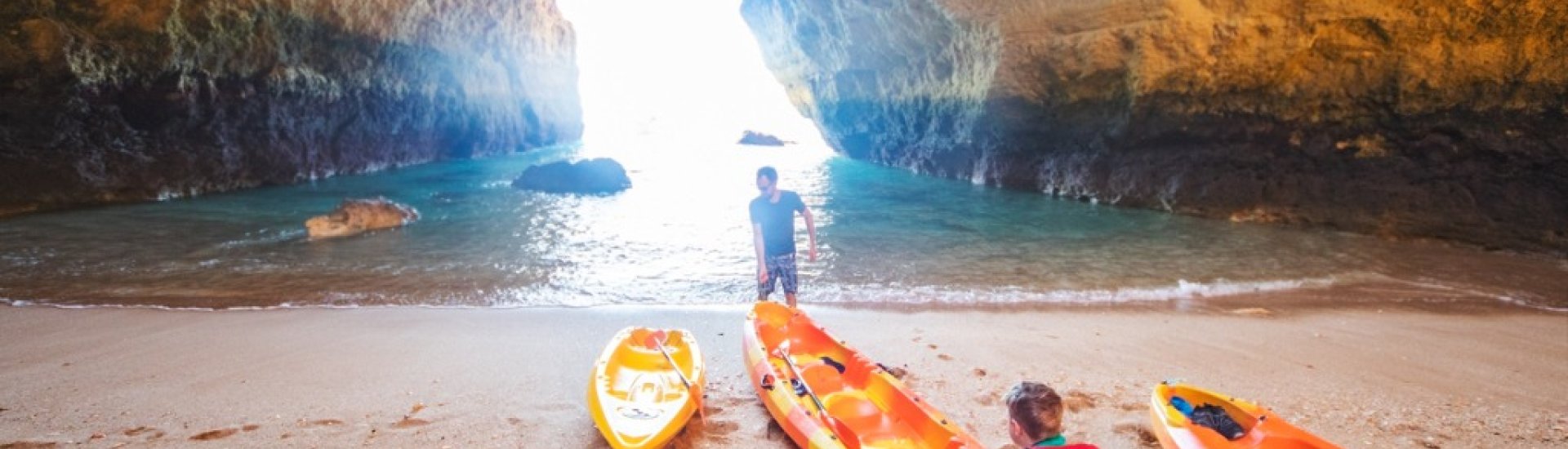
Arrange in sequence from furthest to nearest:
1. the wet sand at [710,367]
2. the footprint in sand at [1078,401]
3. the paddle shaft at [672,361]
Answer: the footprint in sand at [1078,401] < the paddle shaft at [672,361] < the wet sand at [710,367]

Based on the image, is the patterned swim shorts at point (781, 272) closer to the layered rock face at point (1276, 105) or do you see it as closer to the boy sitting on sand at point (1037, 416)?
the boy sitting on sand at point (1037, 416)

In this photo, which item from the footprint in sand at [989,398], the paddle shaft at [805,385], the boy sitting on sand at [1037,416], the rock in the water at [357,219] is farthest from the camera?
the rock in the water at [357,219]

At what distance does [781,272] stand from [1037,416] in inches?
146

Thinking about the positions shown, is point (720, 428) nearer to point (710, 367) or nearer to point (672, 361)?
point (672, 361)

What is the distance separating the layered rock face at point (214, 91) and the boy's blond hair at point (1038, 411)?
17.1m

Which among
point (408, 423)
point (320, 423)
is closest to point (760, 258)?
point (408, 423)

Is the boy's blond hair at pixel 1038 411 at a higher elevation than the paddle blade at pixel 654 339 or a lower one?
higher

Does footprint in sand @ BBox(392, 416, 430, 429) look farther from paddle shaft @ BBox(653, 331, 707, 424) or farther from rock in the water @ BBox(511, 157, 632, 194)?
rock in the water @ BBox(511, 157, 632, 194)

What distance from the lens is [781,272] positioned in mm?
6230

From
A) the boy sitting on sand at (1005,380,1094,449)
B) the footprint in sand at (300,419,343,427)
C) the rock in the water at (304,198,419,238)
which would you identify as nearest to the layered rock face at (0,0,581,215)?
the rock in the water at (304,198,419,238)

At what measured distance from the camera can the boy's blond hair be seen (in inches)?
104

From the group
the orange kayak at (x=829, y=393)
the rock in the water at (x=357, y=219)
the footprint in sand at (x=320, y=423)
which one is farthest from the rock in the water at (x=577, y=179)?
the footprint in sand at (x=320, y=423)

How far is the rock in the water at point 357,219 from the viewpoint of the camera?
34.9 feet

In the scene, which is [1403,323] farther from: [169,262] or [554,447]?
[169,262]
